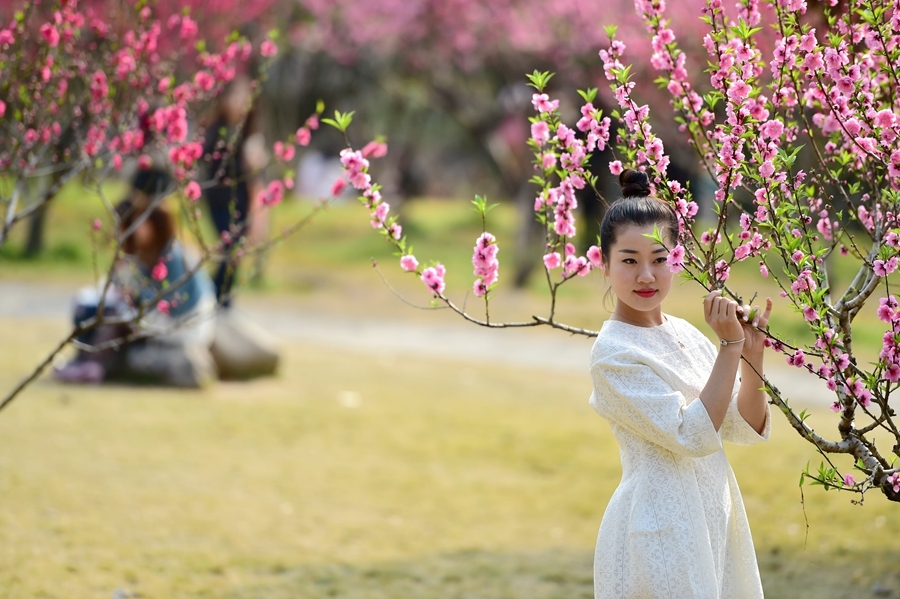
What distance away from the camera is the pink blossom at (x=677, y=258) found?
8.43ft

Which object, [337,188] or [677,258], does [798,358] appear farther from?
[337,188]

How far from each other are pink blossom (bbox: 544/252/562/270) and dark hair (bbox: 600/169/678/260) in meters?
0.32

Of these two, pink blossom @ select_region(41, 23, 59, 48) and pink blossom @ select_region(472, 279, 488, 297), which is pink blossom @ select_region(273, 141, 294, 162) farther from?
pink blossom @ select_region(472, 279, 488, 297)

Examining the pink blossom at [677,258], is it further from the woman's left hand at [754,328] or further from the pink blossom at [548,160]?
the pink blossom at [548,160]

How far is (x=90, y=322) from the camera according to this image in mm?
4242

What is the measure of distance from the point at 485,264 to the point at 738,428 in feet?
2.73

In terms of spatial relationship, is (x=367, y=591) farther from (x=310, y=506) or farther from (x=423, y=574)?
(x=310, y=506)

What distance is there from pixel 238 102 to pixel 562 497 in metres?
6.05

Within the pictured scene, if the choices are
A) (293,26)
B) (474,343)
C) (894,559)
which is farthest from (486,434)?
(293,26)

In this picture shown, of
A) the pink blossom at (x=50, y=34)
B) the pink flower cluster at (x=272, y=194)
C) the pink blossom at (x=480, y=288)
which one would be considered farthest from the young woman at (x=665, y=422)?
the pink flower cluster at (x=272, y=194)

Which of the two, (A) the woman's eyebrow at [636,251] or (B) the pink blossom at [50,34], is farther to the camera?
(B) the pink blossom at [50,34]

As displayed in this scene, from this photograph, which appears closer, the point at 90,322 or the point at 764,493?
the point at 90,322

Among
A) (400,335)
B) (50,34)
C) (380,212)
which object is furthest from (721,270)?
(400,335)

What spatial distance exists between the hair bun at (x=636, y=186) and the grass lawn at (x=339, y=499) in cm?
255
